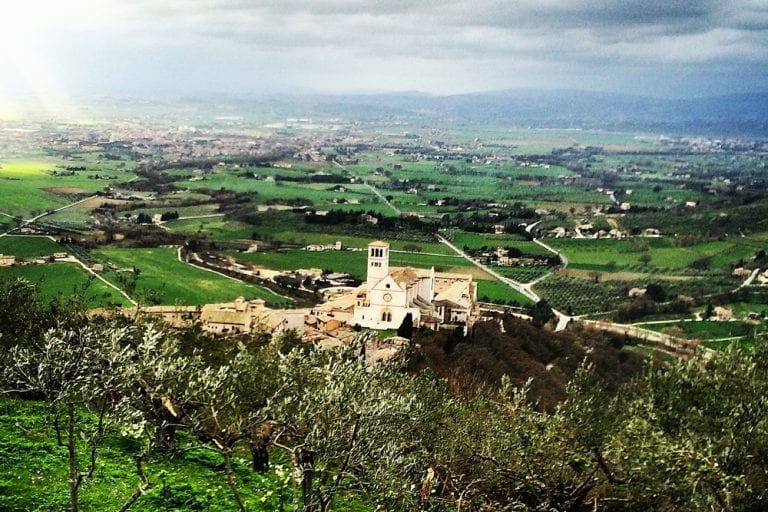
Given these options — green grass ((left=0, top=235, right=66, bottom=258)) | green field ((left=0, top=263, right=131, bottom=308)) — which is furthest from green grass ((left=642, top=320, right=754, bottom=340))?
green grass ((left=0, top=235, right=66, bottom=258))

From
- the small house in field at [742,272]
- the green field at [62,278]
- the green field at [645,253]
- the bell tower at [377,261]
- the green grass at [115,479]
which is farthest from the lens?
the green field at [645,253]

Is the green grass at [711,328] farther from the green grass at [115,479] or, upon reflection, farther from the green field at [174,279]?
the green grass at [115,479]

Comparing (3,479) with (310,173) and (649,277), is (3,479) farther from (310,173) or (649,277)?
(310,173)

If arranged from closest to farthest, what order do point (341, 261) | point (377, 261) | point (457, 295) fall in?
1. point (377, 261)
2. point (457, 295)
3. point (341, 261)

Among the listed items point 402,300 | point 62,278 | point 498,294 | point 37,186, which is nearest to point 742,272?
point 498,294

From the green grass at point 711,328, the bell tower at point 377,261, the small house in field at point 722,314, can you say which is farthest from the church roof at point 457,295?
the small house in field at point 722,314

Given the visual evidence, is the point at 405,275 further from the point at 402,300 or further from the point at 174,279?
the point at 174,279
